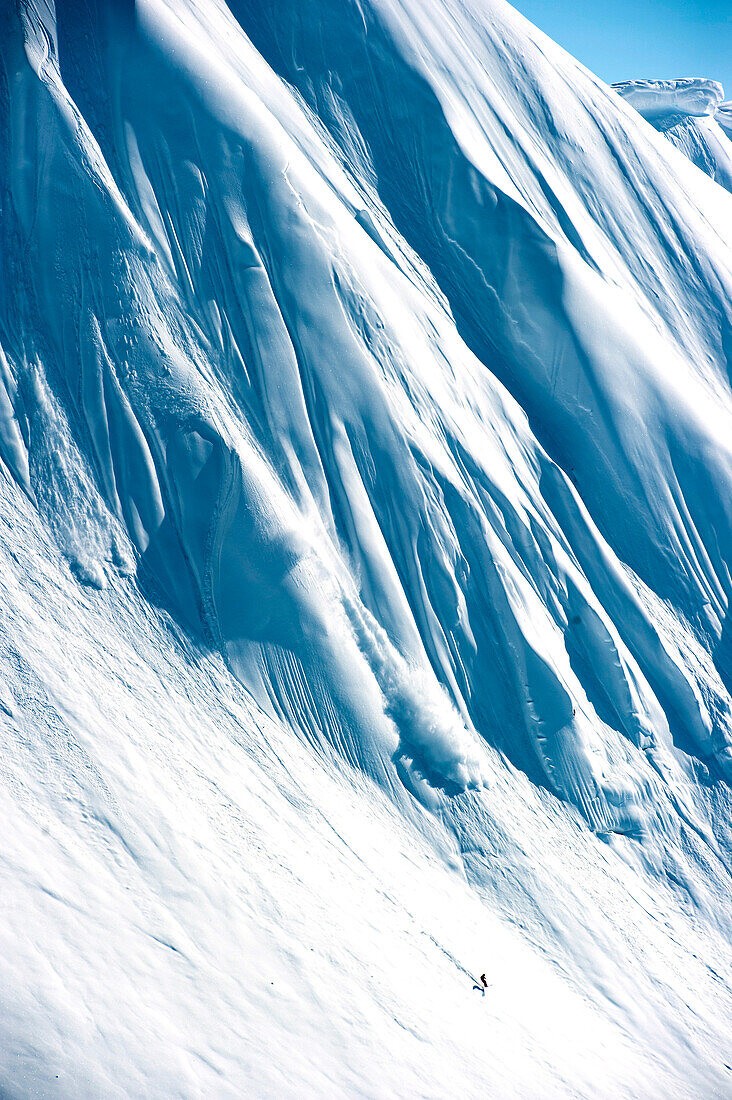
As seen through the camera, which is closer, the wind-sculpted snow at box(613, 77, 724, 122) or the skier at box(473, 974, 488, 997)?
the skier at box(473, 974, 488, 997)

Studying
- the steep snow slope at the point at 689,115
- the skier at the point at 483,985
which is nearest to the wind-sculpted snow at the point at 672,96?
the steep snow slope at the point at 689,115

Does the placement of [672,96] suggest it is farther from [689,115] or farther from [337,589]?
[337,589]

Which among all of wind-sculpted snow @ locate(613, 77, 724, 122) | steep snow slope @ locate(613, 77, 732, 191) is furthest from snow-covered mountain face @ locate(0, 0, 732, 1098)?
wind-sculpted snow @ locate(613, 77, 724, 122)

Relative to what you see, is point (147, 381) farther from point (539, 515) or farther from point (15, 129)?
point (539, 515)

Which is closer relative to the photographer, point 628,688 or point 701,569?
point 628,688

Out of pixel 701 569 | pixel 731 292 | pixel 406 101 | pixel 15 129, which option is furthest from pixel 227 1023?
pixel 731 292

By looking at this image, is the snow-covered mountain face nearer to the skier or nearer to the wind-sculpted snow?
the skier

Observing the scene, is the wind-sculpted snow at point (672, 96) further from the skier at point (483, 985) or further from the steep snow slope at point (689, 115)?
the skier at point (483, 985)
